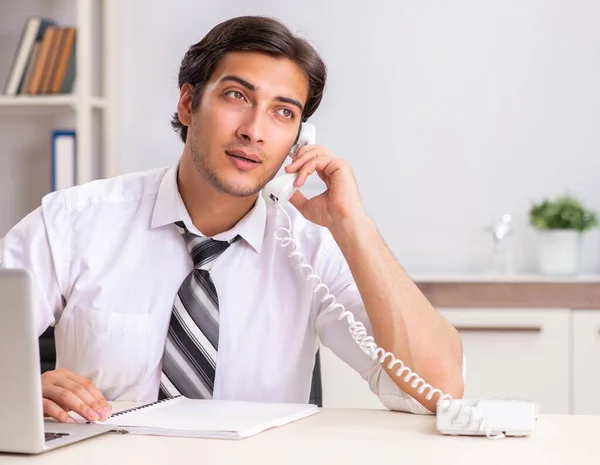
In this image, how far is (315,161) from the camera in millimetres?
1832

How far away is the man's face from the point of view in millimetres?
1842

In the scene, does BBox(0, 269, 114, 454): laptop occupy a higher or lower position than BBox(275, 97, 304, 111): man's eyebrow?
lower

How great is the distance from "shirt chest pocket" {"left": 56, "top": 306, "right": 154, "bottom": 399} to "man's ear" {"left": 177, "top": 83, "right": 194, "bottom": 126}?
479 mm

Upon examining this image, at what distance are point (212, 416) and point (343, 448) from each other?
0.26 m

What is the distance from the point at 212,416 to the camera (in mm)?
1386

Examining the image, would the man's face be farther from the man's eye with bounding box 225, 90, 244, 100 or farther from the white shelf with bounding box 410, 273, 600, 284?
the white shelf with bounding box 410, 273, 600, 284

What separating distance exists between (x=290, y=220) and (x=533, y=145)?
163cm

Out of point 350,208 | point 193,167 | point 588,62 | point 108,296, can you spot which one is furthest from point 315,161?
point 588,62

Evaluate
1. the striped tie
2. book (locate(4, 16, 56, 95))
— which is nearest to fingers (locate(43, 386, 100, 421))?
the striped tie

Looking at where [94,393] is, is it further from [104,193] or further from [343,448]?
[104,193]

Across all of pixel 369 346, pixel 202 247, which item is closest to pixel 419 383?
pixel 369 346

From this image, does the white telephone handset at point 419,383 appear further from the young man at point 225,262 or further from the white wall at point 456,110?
the white wall at point 456,110

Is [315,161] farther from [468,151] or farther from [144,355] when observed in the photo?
[468,151]

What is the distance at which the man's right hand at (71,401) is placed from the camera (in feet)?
4.50
